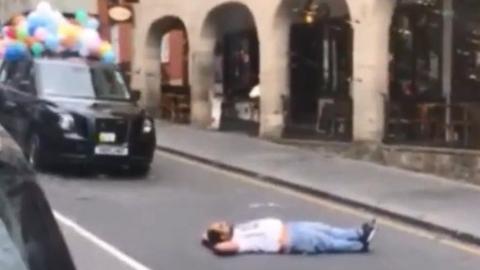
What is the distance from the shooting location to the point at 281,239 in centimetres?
1105

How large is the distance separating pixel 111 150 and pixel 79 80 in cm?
171

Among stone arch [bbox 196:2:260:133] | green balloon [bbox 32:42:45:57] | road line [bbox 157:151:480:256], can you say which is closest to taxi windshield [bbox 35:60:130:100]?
green balloon [bbox 32:42:45:57]

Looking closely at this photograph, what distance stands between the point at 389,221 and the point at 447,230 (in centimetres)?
114

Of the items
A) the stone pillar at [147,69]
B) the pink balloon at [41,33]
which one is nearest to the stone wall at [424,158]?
the pink balloon at [41,33]

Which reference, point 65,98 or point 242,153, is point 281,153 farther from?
point 65,98

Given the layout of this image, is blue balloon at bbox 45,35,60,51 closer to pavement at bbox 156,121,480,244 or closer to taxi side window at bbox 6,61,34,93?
taxi side window at bbox 6,61,34,93

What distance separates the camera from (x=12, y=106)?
18.1 m

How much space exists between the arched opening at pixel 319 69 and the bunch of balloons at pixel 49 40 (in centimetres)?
591

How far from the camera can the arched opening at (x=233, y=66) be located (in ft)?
90.1

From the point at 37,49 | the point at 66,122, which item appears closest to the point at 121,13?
the point at 37,49

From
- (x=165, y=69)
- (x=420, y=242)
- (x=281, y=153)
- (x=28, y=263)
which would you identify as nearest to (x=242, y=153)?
(x=281, y=153)

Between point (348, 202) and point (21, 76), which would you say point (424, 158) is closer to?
point (348, 202)

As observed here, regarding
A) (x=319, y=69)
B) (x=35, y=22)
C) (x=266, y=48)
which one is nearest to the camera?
(x=35, y=22)

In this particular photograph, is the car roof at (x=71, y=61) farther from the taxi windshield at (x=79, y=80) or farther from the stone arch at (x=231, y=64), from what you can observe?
the stone arch at (x=231, y=64)
